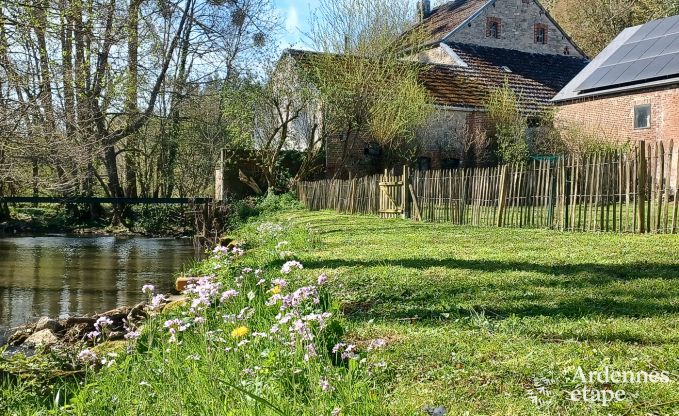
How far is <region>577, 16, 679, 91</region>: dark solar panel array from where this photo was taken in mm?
21906

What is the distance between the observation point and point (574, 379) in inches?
129

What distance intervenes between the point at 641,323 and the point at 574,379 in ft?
4.78

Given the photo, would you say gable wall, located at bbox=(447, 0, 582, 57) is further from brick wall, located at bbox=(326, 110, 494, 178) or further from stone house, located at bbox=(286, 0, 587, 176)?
brick wall, located at bbox=(326, 110, 494, 178)

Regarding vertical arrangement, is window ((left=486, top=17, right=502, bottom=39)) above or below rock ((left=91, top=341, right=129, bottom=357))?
above

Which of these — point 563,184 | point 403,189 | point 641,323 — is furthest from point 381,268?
point 403,189

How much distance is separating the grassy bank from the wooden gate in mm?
9593

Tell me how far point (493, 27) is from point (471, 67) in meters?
4.52

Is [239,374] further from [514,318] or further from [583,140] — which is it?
[583,140]

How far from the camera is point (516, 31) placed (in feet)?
112

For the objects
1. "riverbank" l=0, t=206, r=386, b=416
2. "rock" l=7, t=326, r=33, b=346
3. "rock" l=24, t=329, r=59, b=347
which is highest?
"riverbank" l=0, t=206, r=386, b=416

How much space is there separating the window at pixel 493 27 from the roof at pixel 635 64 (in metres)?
7.54

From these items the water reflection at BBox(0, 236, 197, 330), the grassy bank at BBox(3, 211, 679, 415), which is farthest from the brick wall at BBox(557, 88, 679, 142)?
the grassy bank at BBox(3, 211, 679, 415)

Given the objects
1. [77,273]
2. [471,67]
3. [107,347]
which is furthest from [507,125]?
[107,347]

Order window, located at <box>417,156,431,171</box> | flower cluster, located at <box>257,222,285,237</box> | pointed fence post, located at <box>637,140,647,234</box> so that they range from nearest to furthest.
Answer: pointed fence post, located at <box>637,140,647,234</box>
flower cluster, located at <box>257,222,285,237</box>
window, located at <box>417,156,431,171</box>
